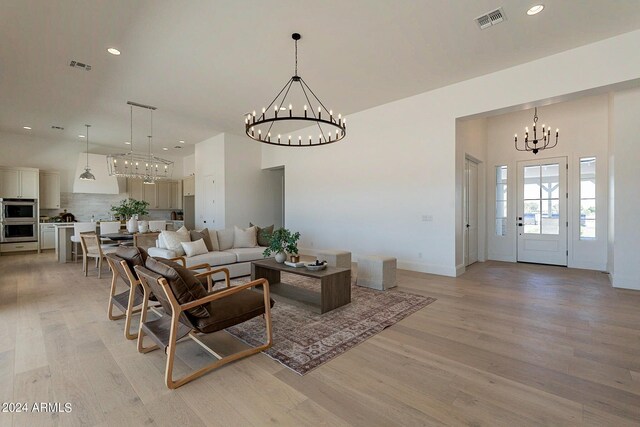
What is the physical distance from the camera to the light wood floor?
5.71 feet

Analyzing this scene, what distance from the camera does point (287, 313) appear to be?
3395 millimetres

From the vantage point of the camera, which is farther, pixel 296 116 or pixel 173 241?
pixel 296 116

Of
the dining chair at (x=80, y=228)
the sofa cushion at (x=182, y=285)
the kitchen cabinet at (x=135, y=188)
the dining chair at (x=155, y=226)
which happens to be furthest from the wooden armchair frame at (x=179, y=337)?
the kitchen cabinet at (x=135, y=188)

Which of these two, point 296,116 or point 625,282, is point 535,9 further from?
point 625,282

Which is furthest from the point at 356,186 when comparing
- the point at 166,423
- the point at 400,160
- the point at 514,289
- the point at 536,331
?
the point at 166,423

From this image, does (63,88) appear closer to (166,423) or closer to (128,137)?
(128,137)

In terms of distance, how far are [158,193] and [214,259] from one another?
25.6ft

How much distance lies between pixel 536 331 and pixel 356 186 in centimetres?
438

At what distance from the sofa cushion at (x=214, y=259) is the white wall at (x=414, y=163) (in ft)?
9.60

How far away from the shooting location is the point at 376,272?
175 inches

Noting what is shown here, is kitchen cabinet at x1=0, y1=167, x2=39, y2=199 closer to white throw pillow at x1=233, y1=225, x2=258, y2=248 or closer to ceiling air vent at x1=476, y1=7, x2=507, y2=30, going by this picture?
white throw pillow at x1=233, y1=225, x2=258, y2=248

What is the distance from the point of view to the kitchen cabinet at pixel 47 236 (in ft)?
26.5

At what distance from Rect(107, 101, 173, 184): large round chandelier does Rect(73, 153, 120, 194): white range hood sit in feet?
0.83

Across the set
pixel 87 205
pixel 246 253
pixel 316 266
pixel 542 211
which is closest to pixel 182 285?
pixel 316 266
